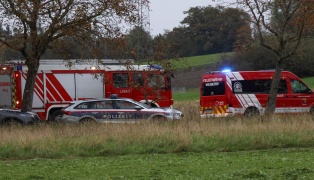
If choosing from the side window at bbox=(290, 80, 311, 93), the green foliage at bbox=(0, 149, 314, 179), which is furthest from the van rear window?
the green foliage at bbox=(0, 149, 314, 179)

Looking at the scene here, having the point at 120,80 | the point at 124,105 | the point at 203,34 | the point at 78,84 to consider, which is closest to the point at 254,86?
the point at 120,80

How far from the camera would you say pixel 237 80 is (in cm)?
2853

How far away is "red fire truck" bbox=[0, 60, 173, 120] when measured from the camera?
28.4 meters

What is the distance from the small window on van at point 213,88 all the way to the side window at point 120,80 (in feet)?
12.2

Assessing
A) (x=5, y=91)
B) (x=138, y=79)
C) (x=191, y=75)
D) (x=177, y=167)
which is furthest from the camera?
(x=191, y=75)

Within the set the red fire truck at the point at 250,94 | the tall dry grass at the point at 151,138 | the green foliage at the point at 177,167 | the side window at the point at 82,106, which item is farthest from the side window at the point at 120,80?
the green foliage at the point at 177,167

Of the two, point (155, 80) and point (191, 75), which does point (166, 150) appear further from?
point (191, 75)

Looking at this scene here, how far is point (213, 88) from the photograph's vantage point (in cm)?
2908

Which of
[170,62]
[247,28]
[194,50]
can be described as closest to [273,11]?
[247,28]

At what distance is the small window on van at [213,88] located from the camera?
28636 mm

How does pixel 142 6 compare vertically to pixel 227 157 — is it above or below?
above

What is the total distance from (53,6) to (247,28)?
951 centimetres

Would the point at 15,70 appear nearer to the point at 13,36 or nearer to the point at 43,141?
the point at 13,36

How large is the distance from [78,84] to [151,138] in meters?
12.7
